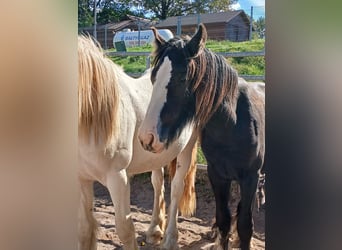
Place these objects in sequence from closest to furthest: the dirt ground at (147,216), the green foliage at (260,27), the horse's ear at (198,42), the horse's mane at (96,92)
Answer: the green foliage at (260,27) → the horse's ear at (198,42) → the dirt ground at (147,216) → the horse's mane at (96,92)

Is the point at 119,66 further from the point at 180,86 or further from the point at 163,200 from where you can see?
the point at 163,200

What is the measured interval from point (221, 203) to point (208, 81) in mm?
364

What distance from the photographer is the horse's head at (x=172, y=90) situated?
1.22 meters

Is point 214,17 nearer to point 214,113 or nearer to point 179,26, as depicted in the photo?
point 179,26

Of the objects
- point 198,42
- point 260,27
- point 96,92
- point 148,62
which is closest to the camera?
point 260,27

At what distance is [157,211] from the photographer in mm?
1458

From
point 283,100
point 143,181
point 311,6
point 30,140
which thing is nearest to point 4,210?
point 30,140

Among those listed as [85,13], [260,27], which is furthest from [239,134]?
[85,13]

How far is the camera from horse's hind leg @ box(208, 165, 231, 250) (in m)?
1.24

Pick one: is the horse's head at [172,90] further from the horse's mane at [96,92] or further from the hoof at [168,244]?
the hoof at [168,244]

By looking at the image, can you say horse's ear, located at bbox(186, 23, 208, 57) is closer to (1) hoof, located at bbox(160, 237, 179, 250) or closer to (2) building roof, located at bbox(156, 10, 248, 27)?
(2) building roof, located at bbox(156, 10, 248, 27)

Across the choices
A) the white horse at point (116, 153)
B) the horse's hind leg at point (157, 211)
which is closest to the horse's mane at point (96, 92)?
the white horse at point (116, 153)

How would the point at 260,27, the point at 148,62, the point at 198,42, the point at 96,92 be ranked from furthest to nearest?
the point at 96,92 → the point at 148,62 → the point at 198,42 → the point at 260,27

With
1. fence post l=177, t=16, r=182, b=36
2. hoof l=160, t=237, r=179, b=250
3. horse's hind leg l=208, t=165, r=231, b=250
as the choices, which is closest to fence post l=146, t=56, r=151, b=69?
fence post l=177, t=16, r=182, b=36
